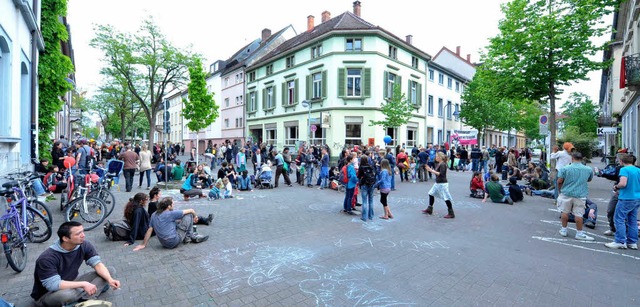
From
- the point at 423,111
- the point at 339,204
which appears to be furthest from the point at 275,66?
the point at 339,204

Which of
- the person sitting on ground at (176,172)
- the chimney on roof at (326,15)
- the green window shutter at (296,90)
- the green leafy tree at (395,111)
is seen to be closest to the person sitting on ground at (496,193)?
the person sitting on ground at (176,172)

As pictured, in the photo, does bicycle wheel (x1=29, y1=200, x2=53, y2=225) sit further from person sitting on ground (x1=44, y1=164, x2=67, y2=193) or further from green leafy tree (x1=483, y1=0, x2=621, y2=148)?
green leafy tree (x1=483, y1=0, x2=621, y2=148)

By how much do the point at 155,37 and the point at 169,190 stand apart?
22.7 meters

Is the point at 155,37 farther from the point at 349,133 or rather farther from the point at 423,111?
the point at 423,111

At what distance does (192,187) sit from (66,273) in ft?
28.6

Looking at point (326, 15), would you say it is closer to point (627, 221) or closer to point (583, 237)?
point (583, 237)

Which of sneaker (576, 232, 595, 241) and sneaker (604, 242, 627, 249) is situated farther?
sneaker (576, 232, 595, 241)

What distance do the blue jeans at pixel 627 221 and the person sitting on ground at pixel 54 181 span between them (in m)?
12.5

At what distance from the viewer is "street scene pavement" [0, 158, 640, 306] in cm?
404

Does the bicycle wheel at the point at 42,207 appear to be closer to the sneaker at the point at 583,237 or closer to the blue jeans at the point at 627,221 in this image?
the sneaker at the point at 583,237

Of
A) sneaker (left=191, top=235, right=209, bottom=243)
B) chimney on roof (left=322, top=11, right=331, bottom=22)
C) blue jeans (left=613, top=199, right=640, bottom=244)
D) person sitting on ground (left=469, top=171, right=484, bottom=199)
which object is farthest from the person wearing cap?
chimney on roof (left=322, top=11, right=331, bottom=22)

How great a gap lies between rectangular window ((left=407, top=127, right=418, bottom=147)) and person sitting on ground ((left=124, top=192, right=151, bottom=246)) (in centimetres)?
2591

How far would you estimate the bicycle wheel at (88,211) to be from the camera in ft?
23.7

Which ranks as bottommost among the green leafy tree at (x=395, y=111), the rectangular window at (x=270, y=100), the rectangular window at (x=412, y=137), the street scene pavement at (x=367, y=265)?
the street scene pavement at (x=367, y=265)
